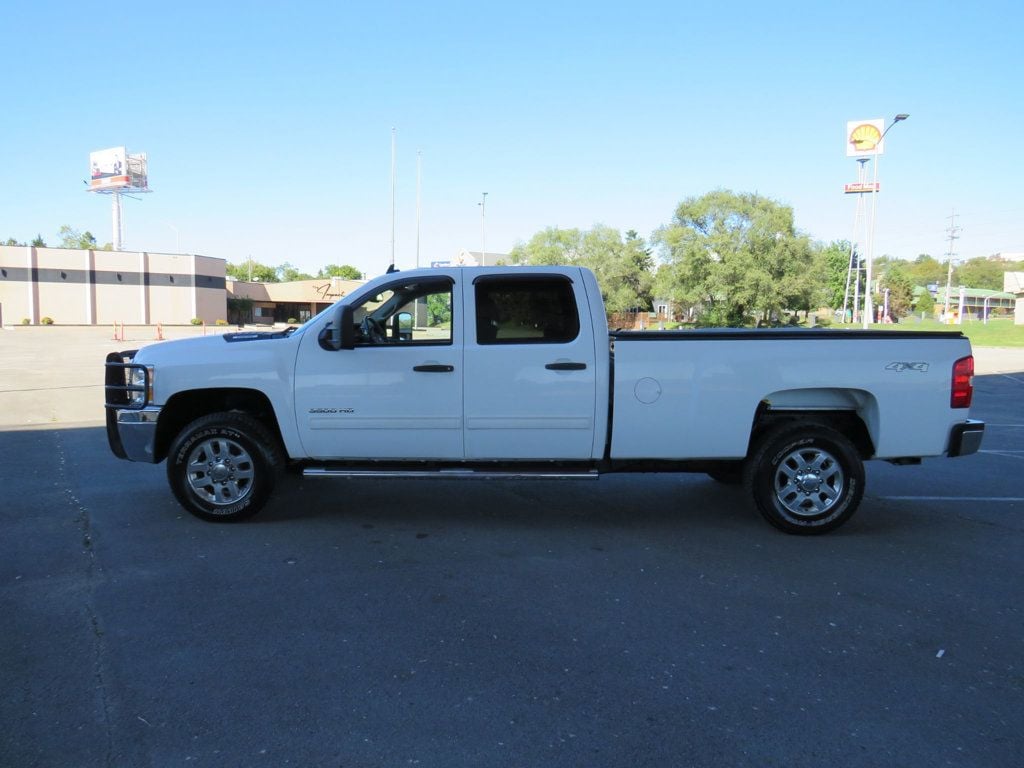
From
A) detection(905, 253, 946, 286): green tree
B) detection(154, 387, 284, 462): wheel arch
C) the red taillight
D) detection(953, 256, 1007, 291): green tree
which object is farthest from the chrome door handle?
detection(953, 256, 1007, 291): green tree

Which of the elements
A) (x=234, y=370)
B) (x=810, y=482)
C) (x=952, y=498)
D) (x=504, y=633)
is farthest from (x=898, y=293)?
(x=504, y=633)

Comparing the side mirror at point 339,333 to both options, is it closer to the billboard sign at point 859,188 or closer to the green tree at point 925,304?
the billboard sign at point 859,188

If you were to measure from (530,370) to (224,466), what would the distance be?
2.58m

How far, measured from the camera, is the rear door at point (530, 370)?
5.82 m

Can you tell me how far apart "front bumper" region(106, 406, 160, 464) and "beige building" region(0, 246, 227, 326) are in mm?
67303

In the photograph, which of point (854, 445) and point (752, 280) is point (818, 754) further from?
point (752, 280)

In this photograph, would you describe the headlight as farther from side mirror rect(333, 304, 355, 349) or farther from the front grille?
side mirror rect(333, 304, 355, 349)

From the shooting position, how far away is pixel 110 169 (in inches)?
3861

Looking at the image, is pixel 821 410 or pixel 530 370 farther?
pixel 821 410

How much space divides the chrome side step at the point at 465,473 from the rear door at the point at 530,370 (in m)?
0.12

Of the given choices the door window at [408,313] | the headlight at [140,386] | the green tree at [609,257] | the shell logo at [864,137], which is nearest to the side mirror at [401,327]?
the door window at [408,313]

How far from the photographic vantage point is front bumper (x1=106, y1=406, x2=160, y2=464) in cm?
600

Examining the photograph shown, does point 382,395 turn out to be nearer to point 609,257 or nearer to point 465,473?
point 465,473

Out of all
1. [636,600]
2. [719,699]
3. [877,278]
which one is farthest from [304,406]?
[877,278]
